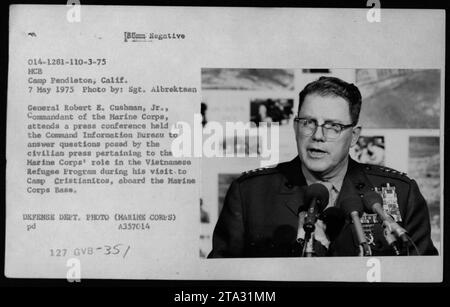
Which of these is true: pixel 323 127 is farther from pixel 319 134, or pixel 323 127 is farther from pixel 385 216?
pixel 385 216

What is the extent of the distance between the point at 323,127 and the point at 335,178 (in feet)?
0.43

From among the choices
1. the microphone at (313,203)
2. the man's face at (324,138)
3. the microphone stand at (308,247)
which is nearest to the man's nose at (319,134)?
the man's face at (324,138)

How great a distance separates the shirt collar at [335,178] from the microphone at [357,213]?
41 millimetres

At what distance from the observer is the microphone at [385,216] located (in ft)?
4.46

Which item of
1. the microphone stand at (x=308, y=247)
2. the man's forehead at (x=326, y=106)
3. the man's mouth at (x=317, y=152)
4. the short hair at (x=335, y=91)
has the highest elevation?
the short hair at (x=335, y=91)

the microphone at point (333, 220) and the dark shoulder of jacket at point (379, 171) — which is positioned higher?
the dark shoulder of jacket at point (379, 171)

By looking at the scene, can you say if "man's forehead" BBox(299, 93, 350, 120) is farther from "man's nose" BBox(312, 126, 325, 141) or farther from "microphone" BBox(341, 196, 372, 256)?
"microphone" BBox(341, 196, 372, 256)

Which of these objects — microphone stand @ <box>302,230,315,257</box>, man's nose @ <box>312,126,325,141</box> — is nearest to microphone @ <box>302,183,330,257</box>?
microphone stand @ <box>302,230,315,257</box>

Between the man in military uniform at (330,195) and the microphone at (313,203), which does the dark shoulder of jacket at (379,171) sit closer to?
the man in military uniform at (330,195)
